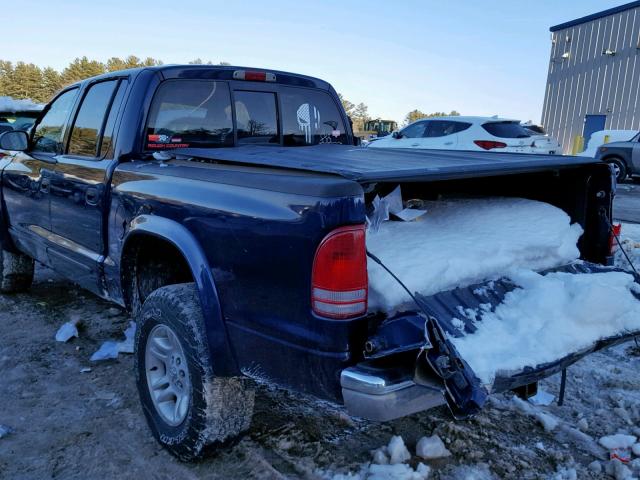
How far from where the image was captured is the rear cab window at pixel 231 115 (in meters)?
3.31

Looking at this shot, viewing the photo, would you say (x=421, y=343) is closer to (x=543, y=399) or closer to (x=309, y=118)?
(x=543, y=399)

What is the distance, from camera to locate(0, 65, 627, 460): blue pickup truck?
1.97m

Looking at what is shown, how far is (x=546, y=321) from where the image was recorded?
2291 mm

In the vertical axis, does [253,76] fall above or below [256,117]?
above

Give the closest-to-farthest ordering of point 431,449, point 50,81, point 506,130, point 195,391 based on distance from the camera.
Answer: point 195,391 < point 431,449 < point 506,130 < point 50,81

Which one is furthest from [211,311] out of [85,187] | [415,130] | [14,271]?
[415,130]

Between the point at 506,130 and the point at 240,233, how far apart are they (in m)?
10.5

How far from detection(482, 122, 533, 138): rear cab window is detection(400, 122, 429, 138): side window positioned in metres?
1.59

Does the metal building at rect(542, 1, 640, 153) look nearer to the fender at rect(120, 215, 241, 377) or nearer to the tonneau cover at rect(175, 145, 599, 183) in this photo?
the tonneau cover at rect(175, 145, 599, 183)

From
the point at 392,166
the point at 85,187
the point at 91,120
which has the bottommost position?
the point at 85,187

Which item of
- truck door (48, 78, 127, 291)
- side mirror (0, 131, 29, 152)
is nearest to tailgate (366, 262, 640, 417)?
truck door (48, 78, 127, 291)

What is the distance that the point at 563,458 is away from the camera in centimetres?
267

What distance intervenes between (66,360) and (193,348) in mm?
1900

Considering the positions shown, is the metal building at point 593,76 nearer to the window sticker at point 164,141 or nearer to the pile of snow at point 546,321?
the pile of snow at point 546,321
